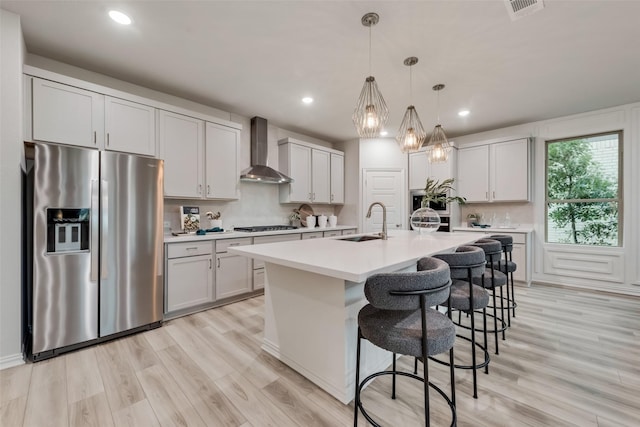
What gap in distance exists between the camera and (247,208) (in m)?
4.34

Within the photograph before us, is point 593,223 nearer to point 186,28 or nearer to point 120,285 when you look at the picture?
point 186,28

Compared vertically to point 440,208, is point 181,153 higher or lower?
higher

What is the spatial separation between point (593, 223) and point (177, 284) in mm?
5914

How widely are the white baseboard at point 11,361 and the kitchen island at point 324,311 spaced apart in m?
1.87

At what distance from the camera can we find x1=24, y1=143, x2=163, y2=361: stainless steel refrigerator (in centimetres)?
212

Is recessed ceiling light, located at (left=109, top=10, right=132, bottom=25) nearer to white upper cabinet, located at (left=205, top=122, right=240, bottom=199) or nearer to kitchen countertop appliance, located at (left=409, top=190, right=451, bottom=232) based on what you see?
white upper cabinet, located at (left=205, top=122, right=240, bottom=199)

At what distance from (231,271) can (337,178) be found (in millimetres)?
2923

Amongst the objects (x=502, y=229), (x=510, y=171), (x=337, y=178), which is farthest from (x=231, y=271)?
(x=510, y=171)

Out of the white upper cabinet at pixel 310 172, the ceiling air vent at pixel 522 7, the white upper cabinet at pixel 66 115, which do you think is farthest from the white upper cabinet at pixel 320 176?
the ceiling air vent at pixel 522 7

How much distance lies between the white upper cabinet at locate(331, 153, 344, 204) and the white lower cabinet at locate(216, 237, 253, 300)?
2.35 m

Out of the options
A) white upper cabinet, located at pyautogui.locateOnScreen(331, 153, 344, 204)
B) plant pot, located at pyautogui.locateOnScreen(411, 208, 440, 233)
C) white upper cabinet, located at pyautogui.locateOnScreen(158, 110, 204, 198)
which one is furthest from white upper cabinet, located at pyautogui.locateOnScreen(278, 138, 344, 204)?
plant pot, located at pyautogui.locateOnScreen(411, 208, 440, 233)

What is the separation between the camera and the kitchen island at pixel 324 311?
1.58 metres

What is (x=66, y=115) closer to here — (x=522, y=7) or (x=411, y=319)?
(x=411, y=319)

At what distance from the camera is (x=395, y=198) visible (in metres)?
5.45
